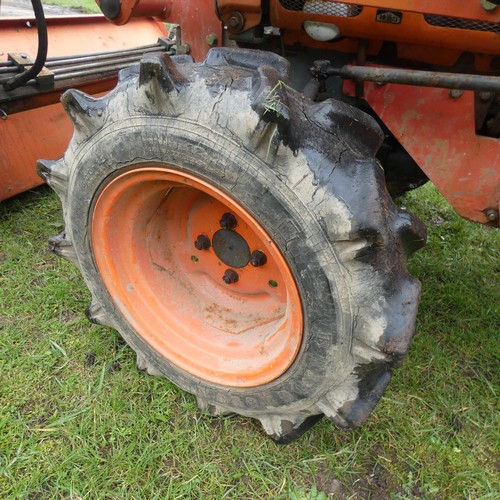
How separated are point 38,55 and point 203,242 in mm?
1112

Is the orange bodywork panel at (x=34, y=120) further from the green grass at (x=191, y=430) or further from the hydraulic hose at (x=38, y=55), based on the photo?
the green grass at (x=191, y=430)

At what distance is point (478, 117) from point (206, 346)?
3.85ft

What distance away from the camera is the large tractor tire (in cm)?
118

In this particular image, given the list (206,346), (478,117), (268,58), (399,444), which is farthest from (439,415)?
(268,58)

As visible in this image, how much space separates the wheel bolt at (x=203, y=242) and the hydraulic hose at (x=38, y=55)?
107 cm

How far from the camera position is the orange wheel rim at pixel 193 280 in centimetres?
158

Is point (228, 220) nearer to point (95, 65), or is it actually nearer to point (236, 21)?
point (236, 21)

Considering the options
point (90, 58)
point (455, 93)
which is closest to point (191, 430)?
point (455, 93)

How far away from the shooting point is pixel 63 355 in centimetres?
196

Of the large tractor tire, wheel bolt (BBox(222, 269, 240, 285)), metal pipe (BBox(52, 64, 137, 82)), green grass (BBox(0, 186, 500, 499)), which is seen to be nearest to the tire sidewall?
the large tractor tire

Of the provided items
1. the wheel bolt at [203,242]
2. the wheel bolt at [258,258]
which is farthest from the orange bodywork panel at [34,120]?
the wheel bolt at [258,258]

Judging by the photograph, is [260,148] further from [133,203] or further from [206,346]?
[206,346]

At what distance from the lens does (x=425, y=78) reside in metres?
1.24

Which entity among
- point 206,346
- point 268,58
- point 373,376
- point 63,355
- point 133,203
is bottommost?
point 63,355
